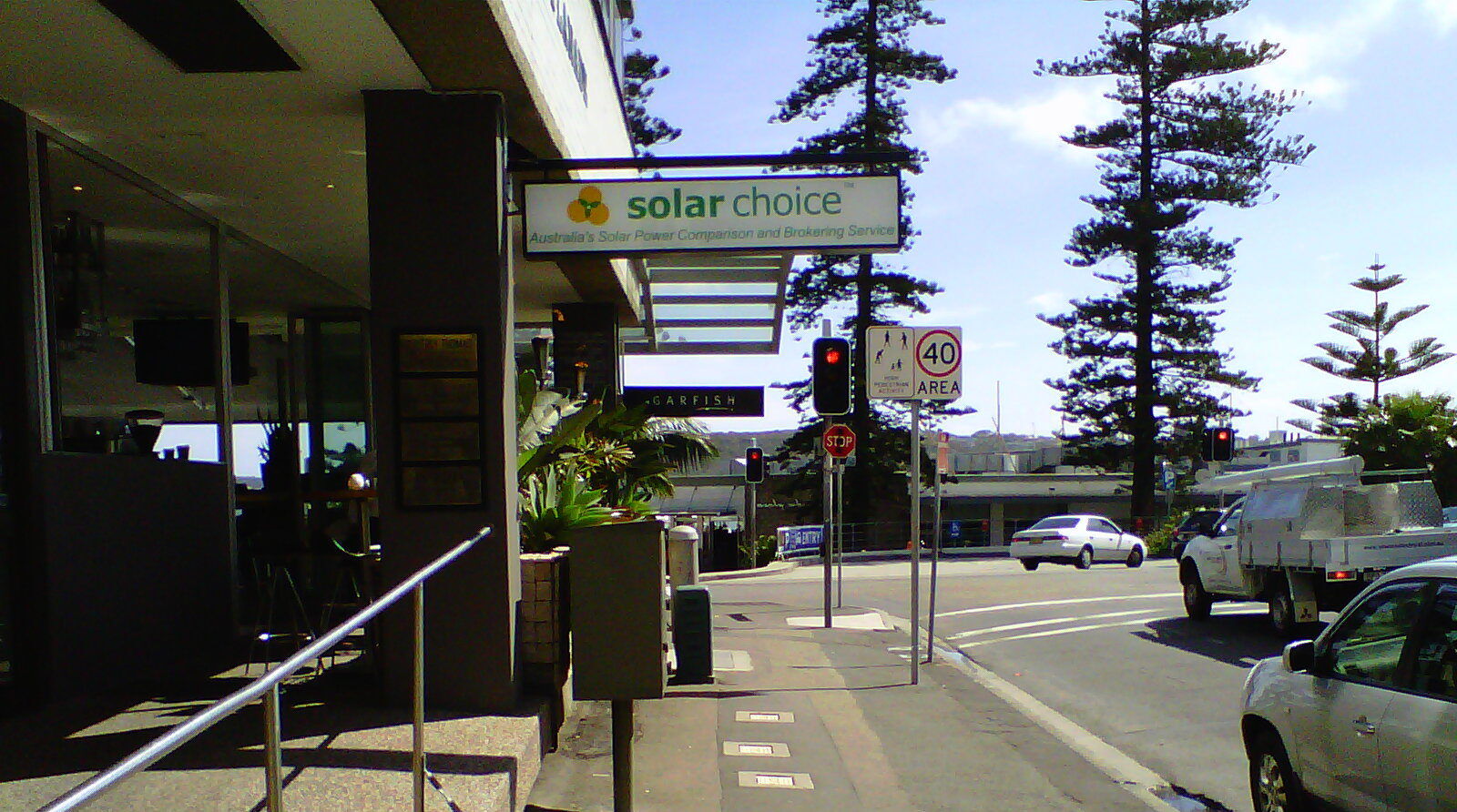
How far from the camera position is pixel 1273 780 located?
232 inches

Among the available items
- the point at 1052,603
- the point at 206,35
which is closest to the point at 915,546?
the point at 206,35

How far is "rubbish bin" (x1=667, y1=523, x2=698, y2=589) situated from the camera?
9.76 m

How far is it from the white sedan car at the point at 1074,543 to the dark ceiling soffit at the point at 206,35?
26388 mm

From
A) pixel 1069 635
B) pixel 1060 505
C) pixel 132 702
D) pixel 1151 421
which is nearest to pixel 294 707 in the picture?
pixel 132 702

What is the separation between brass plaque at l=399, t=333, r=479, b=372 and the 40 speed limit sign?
4887 millimetres

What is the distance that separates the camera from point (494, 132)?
7148mm

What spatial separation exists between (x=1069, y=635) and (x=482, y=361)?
32.2 feet

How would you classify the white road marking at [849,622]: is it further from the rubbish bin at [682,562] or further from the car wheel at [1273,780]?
the car wheel at [1273,780]

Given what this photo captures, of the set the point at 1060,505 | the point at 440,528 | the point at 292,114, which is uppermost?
the point at 292,114

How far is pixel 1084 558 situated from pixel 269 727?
29973 mm

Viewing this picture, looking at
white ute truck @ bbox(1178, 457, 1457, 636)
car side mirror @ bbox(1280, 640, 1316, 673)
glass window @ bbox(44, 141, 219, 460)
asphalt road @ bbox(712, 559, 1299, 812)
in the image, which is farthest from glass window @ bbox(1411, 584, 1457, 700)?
white ute truck @ bbox(1178, 457, 1457, 636)

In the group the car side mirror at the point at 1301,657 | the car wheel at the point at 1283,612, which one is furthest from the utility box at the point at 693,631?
the car wheel at the point at 1283,612

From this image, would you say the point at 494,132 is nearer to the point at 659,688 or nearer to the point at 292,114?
the point at 292,114

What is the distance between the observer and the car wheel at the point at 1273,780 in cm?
560
